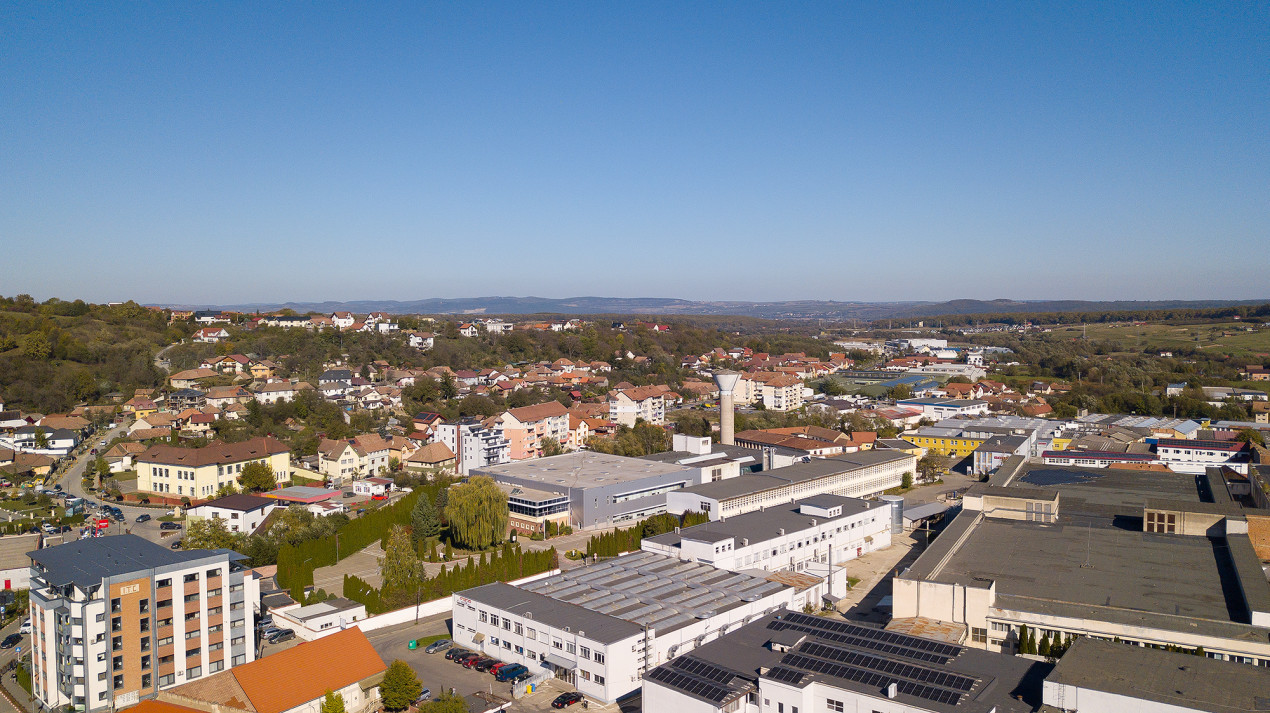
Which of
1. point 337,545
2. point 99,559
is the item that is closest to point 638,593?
point 337,545

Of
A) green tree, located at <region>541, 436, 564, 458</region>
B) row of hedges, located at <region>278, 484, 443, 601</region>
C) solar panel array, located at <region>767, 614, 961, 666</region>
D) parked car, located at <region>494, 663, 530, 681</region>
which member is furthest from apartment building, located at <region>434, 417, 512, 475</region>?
solar panel array, located at <region>767, 614, 961, 666</region>

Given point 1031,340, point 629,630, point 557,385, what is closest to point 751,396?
point 557,385

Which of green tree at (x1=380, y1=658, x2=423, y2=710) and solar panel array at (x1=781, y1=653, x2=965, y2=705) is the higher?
solar panel array at (x1=781, y1=653, x2=965, y2=705)

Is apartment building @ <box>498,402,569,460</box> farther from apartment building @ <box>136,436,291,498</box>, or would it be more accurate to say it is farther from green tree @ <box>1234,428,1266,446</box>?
green tree @ <box>1234,428,1266,446</box>

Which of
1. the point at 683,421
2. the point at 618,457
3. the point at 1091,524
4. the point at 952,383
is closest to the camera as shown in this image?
the point at 1091,524

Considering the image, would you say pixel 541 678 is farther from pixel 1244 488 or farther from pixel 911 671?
pixel 1244 488

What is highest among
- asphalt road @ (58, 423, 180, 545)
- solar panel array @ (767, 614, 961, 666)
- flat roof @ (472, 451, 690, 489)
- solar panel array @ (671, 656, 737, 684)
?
solar panel array @ (767, 614, 961, 666)

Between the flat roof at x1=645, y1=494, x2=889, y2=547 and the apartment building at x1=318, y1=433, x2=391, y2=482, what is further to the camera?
the apartment building at x1=318, y1=433, x2=391, y2=482
